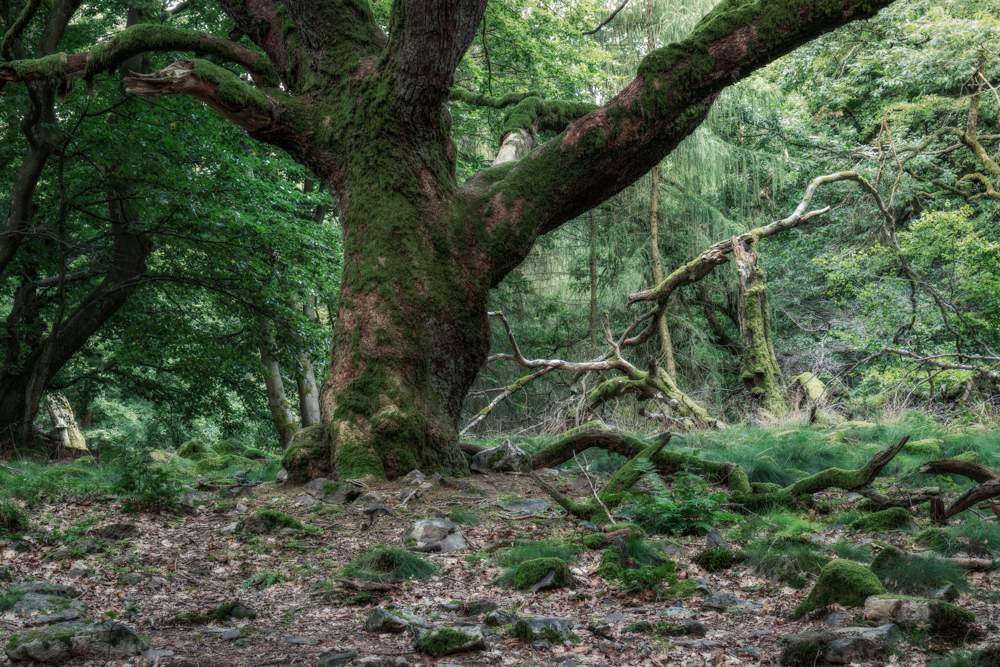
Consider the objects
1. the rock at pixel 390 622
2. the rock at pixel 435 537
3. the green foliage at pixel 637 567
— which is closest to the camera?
the rock at pixel 390 622

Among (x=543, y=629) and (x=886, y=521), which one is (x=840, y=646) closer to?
(x=543, y=629)

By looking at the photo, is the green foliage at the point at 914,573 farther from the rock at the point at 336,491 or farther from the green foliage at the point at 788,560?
the rock at the point at 336,491

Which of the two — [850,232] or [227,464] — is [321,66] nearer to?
[227,464]

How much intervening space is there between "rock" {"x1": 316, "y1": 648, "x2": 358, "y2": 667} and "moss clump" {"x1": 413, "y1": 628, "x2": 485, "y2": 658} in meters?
0.24

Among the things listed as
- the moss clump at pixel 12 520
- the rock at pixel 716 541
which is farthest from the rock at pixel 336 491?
the rock at pixel 716 541

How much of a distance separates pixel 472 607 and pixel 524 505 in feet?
5.87

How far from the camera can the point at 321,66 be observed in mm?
6578

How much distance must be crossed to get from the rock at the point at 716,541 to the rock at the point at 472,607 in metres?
1.35

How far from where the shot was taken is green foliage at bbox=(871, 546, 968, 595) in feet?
10.3

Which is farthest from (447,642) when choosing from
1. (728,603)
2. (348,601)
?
(728,603)

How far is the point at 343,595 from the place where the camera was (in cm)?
358

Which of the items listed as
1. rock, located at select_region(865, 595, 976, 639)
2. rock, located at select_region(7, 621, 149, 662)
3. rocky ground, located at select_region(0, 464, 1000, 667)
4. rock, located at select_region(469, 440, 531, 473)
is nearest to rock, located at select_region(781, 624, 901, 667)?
rocky ground, located at select_region(0, 464, 1000, 667)

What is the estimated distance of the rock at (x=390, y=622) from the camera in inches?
122

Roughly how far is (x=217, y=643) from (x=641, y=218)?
51.2 feet
